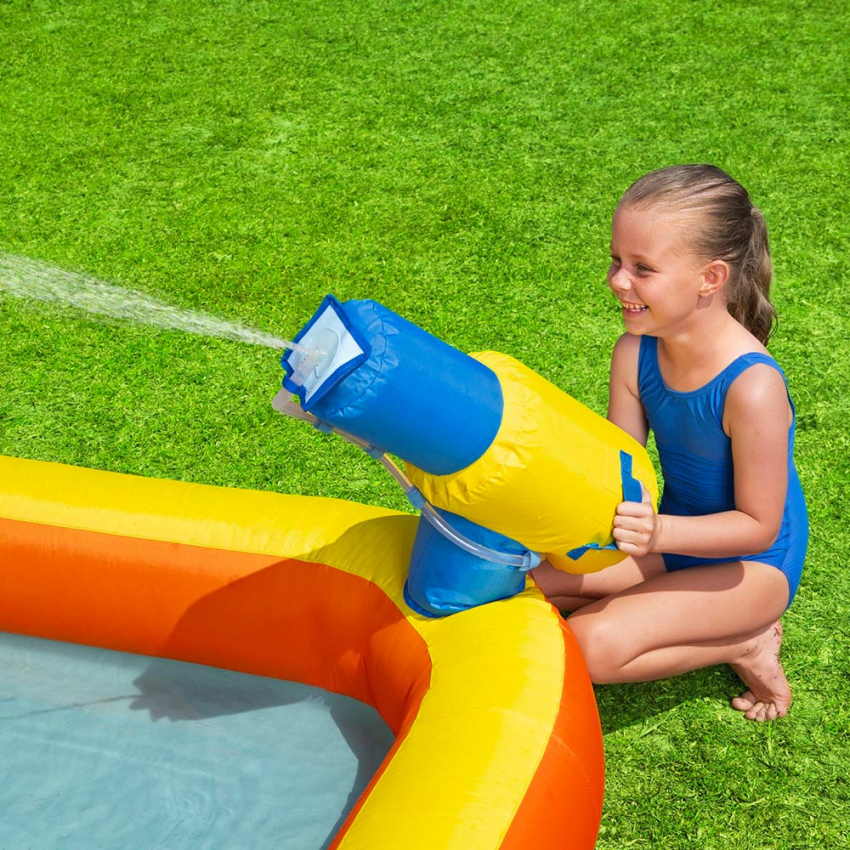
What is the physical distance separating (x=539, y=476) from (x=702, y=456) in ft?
1.63

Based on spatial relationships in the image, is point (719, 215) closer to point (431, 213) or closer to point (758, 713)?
point (758, 713)

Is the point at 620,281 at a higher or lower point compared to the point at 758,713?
higher

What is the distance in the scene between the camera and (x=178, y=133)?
3.86 metres

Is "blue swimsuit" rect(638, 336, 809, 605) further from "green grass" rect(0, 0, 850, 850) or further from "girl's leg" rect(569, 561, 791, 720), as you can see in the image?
"green grass" rect(0, 0, 850, 850)

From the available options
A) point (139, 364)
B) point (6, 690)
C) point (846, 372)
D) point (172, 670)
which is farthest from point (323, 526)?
point (846, 372)

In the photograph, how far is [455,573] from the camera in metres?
1.62

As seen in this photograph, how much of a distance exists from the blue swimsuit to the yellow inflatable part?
249mm

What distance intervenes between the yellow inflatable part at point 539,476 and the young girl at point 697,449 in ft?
0.21

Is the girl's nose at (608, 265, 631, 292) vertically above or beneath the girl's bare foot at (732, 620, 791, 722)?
above

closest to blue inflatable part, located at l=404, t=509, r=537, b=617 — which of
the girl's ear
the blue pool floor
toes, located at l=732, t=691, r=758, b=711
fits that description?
the blue pool floor

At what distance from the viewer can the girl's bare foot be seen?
6.45 feet

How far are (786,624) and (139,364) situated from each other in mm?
1776

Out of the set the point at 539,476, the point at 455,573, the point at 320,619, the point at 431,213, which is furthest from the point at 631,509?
the point at 431,213

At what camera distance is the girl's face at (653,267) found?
162cm
